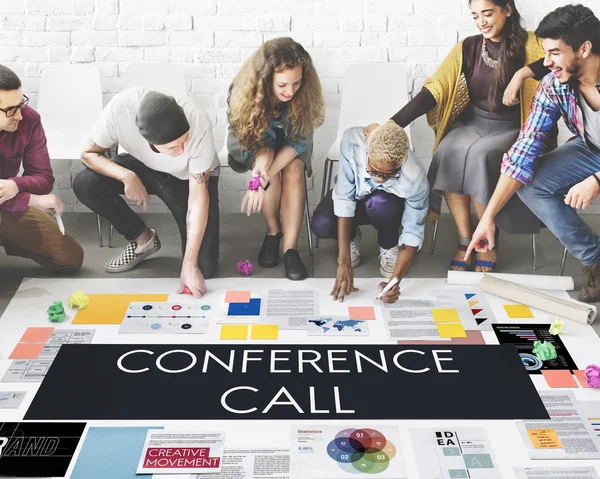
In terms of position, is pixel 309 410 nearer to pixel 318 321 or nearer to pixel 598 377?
pixel 318 321

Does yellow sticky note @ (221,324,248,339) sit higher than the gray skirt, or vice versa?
the gray skirt

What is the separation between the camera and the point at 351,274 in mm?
3805

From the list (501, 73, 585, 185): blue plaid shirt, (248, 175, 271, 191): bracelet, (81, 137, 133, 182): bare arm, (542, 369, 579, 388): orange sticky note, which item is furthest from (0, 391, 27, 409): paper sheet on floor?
(501, 73, 585, 185): blue plaid shirt

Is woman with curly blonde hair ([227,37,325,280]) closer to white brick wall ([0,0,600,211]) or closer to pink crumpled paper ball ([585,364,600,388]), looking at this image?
white brick wall ([0,0,600,211])

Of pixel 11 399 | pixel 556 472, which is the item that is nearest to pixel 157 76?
pixel 11 399

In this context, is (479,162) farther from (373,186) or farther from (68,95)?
(68,95)

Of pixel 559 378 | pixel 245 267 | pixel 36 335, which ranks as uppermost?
pixel 245 267

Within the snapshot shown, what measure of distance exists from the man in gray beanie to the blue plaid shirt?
148 centimetres

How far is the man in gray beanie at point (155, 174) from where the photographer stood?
367cm

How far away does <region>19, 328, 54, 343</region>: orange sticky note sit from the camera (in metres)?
3.37

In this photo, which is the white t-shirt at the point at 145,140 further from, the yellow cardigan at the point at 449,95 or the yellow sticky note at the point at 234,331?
the yellow cardigan at the point at 449,95

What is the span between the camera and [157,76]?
398cm

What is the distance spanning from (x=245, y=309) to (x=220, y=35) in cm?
142

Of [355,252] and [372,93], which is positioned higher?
[372,93]
